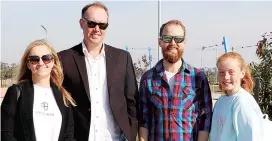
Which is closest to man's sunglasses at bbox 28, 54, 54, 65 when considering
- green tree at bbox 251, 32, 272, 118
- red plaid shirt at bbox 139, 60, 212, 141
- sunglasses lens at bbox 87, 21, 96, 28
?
sunglasses lens at bbox 87, 21, 96, 28

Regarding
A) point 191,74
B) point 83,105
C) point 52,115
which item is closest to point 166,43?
point 191,74

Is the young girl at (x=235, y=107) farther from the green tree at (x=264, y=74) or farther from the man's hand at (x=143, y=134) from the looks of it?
the green tree at (x=264, y=74)

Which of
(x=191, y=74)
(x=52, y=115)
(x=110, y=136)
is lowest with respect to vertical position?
(x=110, y=136)

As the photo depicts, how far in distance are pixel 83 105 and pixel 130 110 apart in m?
0.47

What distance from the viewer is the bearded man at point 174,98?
3.78 meters

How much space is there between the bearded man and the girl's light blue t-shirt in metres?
0.15

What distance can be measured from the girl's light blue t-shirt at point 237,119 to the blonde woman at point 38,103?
129 centimetres

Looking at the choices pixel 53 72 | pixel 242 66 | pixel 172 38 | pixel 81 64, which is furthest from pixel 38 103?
pixel 242 66

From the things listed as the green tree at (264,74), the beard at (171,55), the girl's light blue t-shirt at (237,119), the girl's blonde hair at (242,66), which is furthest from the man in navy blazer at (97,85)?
the green tree at (264,74)

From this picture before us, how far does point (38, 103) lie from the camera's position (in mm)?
3479

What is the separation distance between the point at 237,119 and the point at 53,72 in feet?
5.39

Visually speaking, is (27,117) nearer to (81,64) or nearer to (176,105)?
(81,64)

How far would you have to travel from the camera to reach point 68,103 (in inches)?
145

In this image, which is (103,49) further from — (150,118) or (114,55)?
(150,118)
